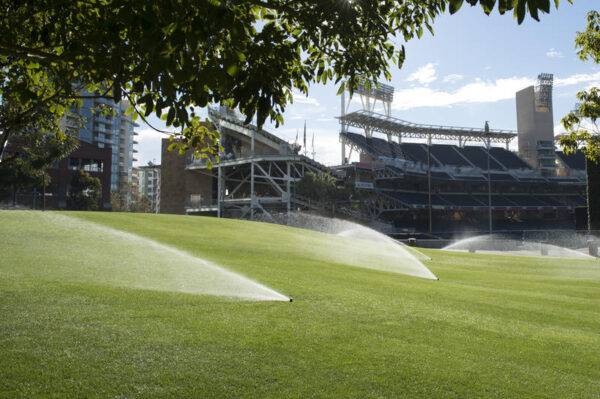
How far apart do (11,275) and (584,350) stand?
8.89m

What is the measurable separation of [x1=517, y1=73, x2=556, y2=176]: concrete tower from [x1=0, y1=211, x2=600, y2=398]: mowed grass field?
10037 centimetres

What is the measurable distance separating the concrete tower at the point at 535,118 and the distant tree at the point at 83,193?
3189 inches

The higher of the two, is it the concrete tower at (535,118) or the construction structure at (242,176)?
the concrete tower at (535,118)

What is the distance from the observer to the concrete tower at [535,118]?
333 feet

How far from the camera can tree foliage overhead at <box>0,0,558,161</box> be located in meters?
3.44

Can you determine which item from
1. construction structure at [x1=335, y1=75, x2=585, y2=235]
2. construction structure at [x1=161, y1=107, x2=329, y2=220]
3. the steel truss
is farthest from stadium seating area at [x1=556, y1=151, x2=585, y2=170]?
the steel truss

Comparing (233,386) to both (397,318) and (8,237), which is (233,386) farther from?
(8,237)

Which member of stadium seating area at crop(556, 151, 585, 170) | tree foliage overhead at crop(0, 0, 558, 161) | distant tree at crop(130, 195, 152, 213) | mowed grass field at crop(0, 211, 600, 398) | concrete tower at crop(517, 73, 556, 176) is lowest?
mowed grass field at crop(0, 211, 600, 398)

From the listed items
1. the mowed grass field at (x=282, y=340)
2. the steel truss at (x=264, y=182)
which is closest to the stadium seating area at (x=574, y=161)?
the steel truss at (x=264, y=182)

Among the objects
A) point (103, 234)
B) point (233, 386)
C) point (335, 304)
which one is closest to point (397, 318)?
point (335, 304)

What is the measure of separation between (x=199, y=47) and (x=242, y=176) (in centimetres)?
7383

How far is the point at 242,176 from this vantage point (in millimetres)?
78125

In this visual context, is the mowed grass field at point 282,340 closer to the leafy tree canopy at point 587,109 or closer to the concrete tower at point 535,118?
the leafy tree canopy at point 587,109

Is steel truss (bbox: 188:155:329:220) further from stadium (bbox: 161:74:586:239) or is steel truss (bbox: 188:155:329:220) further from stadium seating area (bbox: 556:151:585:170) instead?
stadium seating area (bbox: 556:151:585:170)
